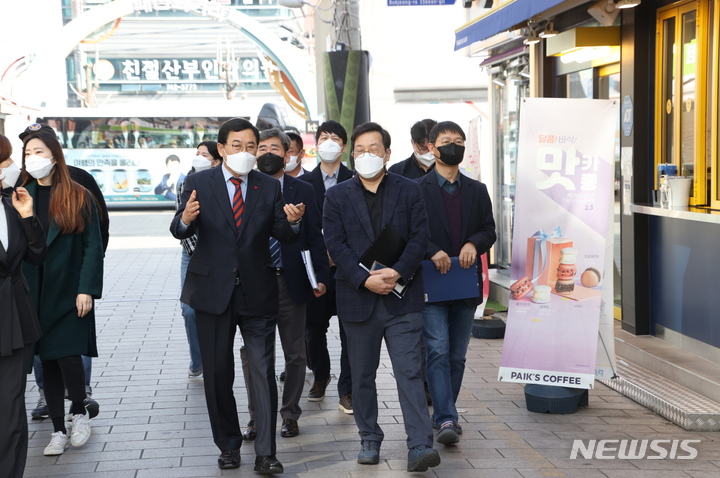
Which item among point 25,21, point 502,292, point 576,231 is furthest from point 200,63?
point 576,231

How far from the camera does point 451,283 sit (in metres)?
5.47

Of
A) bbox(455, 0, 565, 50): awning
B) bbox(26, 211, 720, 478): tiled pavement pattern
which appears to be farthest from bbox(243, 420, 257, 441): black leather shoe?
bbox(455, 0, 565, 50): awning

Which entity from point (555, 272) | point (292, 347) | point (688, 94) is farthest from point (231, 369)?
point (688, 94)

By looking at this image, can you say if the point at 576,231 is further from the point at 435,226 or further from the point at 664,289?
the point at 664,289

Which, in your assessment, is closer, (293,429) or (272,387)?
(272,387)

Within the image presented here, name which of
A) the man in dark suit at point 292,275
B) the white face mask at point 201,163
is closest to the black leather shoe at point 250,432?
the man in dark suit at point 292,275

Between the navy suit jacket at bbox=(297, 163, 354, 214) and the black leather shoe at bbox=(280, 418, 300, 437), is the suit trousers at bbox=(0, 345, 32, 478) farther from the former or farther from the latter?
the navy suit jacket at bbox=(297, 163, 354, 214)

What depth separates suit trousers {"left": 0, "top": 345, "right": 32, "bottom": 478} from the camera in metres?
4.55

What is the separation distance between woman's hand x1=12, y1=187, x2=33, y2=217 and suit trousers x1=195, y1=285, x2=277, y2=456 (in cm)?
104

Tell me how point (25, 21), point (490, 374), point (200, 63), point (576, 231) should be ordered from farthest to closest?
point (200, 63), point (25, 21), point (490, 374), point (576, 231)

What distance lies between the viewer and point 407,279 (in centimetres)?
506

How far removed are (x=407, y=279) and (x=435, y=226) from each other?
661 millimetres

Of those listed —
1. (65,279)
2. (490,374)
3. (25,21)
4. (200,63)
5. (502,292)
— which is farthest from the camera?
(200,63)

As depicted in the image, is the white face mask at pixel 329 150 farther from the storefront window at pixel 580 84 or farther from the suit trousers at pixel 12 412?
the storefront window at pixel 580 84
